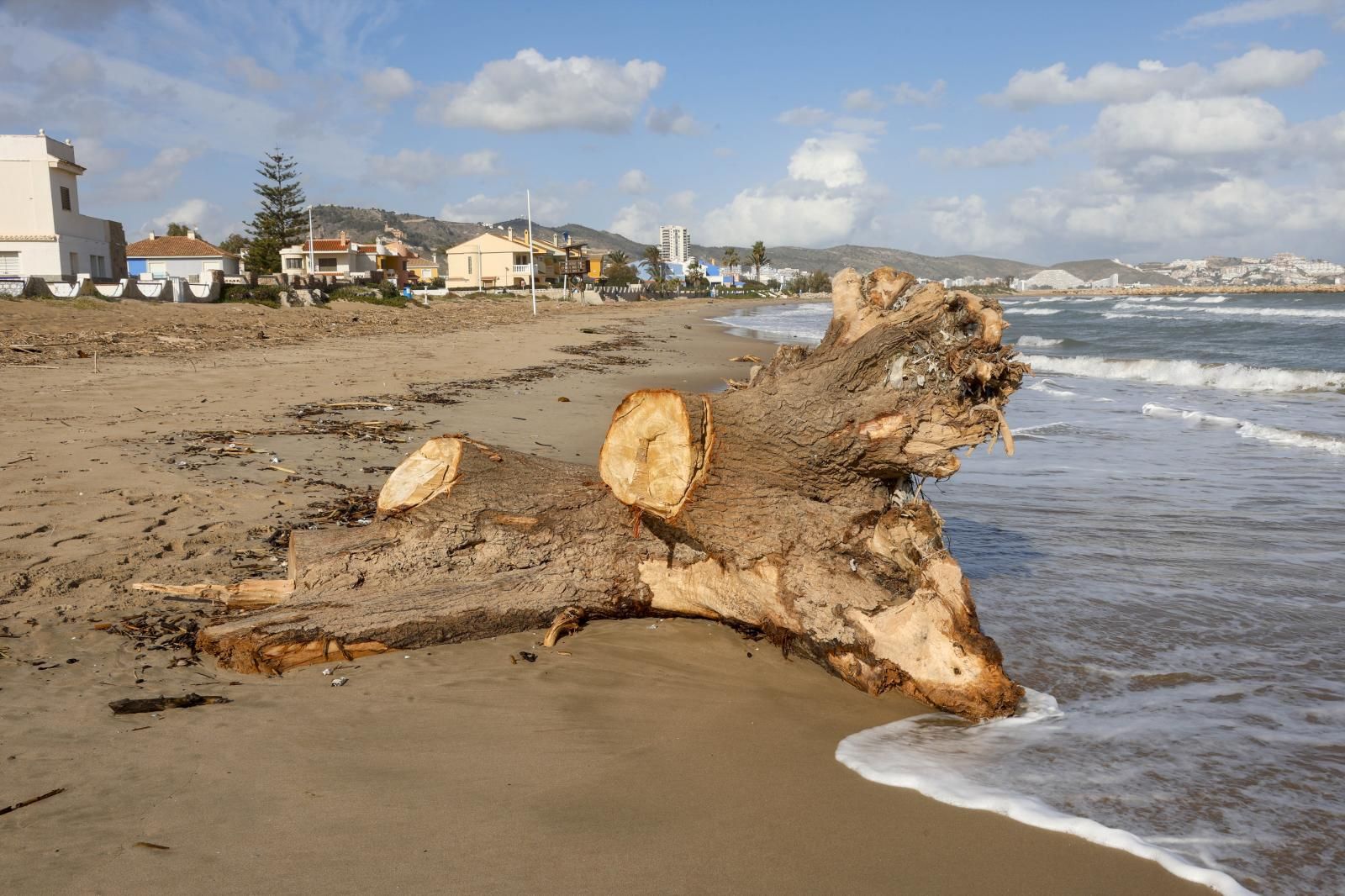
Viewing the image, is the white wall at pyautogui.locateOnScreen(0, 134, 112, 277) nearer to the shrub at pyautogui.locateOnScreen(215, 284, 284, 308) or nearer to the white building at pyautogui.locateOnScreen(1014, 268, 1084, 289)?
the shrub at pyautogui.locateOnScreen(215, 284, 284, 308)

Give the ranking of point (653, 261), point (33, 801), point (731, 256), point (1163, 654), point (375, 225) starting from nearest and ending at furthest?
1. point (33, 801)
2. point (1163, 654)
3. point (653, 261)
4. point (731, 256)
5. point (375, 225)

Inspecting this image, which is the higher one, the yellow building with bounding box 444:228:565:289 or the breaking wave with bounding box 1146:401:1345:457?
the yellow building with bounding box 444:228:565:289

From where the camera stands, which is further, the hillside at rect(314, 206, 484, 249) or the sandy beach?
the hillside at rect(314, 206, 484, 249)

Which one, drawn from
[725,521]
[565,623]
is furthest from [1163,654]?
[565,623]

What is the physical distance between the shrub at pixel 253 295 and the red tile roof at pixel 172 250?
22.0 metres

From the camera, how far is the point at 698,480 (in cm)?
413

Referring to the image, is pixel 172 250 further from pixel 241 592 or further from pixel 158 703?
pixel 158 703

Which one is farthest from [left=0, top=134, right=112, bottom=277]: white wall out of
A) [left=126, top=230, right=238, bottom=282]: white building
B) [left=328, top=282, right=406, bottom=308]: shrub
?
[left=126, top=230, right=238, bottom=282]: white building

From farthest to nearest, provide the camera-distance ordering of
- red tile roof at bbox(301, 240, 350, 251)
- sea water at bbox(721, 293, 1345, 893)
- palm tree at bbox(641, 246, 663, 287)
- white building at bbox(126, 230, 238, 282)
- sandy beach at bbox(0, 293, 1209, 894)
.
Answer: palm tree at bbox(641, 246, 663, 287), red tile roof at bbox(301, 240, 350, 251), white building at bbox(126, 230, 238, 282), sea water at bbox(721, 293, 1345, 893), sandy beach at bbox(0, 293, 1209, 894)

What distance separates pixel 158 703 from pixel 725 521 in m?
2.45

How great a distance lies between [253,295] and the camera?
29.7 m

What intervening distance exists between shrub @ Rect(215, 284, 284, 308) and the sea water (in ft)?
83.1

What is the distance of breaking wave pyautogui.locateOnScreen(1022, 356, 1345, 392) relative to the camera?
18.0m

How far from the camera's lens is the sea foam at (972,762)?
8.74 ft
